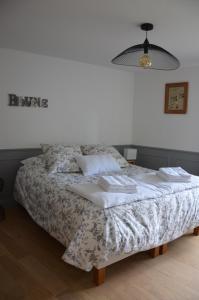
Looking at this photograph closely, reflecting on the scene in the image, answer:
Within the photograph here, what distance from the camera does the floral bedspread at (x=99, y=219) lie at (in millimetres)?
1945

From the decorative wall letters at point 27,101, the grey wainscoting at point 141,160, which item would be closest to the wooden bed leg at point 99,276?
the grey wainscoting at point 141,160

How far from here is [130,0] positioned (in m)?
1.89

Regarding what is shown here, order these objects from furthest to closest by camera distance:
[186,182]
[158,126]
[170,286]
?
[158,126], [186,182], [170,286]

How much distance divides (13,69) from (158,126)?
8.06 feet

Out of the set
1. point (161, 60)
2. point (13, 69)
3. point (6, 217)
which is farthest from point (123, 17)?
point (6, 217)

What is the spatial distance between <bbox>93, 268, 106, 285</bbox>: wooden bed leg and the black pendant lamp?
1.79 m

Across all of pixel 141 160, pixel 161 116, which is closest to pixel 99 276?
pixel 141 160

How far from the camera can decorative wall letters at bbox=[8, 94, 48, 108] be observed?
3406 mm

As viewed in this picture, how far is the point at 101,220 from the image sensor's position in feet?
6.41

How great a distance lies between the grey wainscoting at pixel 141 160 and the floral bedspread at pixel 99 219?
23.5 inches

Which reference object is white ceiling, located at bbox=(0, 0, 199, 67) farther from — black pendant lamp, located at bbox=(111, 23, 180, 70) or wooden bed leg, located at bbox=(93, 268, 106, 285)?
wooden bed leg, located at bbox=(93, 268, 106, 285)

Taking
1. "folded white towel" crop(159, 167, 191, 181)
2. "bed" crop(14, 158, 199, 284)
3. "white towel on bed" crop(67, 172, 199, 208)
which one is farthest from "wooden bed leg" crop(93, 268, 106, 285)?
"folded white towel" crop(159, 167, 191, 181)

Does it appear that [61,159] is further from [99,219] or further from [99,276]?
[99,276]

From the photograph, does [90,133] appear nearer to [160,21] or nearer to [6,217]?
[6,217]
